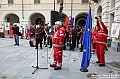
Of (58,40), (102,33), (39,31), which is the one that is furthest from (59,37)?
(39,31)

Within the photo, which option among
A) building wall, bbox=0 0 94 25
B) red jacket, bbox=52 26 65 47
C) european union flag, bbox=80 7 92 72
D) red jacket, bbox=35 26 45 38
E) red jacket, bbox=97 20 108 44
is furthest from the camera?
building wall, bbox=0 0 94 25

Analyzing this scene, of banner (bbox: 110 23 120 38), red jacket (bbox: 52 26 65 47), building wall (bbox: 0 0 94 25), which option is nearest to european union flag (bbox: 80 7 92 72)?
red jacket (bbox: 52 26 65 47)

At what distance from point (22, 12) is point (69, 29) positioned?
1655 centimetres

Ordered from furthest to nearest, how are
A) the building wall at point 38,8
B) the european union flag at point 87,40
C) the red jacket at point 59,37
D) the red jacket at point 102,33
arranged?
the building wall at point 38,8 < the red jacket at point 102,33 < the red jacket at point 59,37 < the european union flag at point 87,40

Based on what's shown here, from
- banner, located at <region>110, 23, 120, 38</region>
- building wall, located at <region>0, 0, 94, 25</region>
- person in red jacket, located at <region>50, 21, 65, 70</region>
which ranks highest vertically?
building wall, located at <region>0, 0, 94, 25</region>

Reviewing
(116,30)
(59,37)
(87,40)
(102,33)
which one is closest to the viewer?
(87,40)

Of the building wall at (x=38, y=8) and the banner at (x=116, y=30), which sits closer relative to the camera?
the banner at (x=116, y=30)

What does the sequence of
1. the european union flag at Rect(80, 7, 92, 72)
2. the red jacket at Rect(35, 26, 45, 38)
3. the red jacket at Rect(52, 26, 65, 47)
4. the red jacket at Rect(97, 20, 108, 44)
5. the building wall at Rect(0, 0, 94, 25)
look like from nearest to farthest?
the european union flag at Rect(80, 7, 92, 72) < the red jacket at Rect(52, 26, 65, 47) < the red jacket at Rect(97, 20, 108, 44) < the red jacket at Rect(35, 26, 45, 38) < the building wall at Rect(0, 0, 94, 25)

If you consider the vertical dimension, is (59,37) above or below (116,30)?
below

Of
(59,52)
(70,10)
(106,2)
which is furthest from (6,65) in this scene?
(70,10)

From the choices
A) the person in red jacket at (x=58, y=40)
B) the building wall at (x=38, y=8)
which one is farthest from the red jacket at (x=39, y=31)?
the building wall at (x=38, y=8)

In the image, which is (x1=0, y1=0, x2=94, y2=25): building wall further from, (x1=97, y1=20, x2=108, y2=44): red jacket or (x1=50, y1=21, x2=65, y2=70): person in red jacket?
(x1=50, y1=21, x2=65, y2=70): person in red jacket

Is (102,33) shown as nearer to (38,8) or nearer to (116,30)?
(116,30)

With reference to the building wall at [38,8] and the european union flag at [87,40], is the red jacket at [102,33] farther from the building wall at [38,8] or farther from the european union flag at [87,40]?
the building wall at [38,8]
